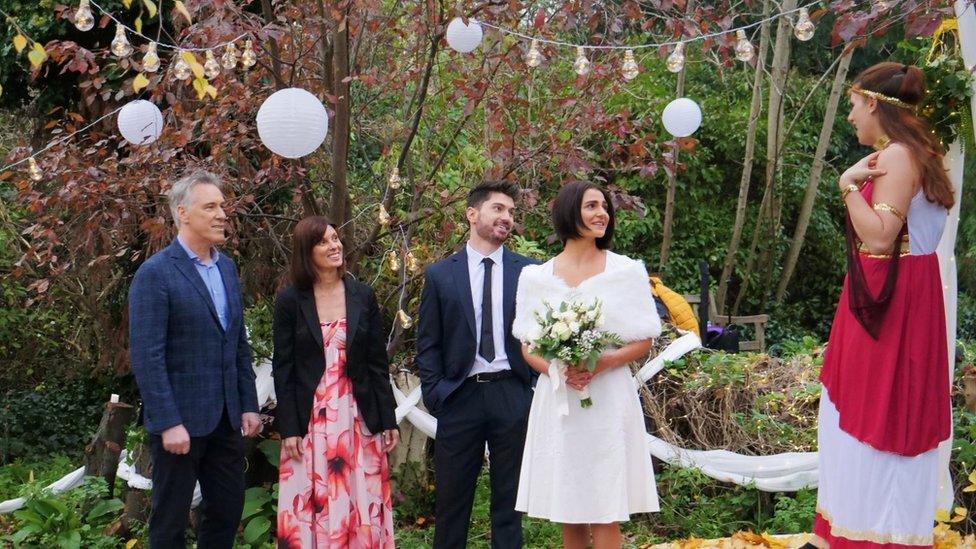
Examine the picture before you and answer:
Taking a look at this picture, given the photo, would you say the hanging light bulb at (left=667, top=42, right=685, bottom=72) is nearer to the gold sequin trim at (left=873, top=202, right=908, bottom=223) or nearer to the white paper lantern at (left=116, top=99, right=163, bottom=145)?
the gold sequin trim at (left=873, top=202, right=908, bottom=223)

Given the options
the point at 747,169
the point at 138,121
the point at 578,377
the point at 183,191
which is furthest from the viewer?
the point at 747,169

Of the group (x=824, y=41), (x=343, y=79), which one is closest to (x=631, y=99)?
(x=824, y=41)

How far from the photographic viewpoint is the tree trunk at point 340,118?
5.39 metres

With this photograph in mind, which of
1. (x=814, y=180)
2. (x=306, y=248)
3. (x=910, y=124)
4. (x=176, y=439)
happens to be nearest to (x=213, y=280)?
(x=306, y=248)

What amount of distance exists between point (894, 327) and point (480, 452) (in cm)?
193

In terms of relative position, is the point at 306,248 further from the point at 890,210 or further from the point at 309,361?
the point at 890,210

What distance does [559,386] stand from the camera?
4.07 meters

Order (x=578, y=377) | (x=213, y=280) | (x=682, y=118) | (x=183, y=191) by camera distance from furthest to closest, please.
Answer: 1. (x=682, y=118)
2. (x=213, y=280)
3. (x=183, y=191)
4. (x=578, y=377)

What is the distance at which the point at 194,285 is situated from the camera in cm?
450

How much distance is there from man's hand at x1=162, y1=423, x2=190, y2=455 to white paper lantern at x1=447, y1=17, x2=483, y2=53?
2253mm

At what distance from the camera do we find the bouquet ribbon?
4.02 m

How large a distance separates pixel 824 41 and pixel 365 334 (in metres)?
14.1

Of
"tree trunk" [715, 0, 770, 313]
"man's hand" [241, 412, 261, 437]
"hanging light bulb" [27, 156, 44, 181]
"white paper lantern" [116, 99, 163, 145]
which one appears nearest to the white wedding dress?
"man's hand" [241, 412, 261, 437]

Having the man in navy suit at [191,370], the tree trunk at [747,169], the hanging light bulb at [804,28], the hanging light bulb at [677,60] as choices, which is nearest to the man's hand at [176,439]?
the man in navy suit at [191,370]
